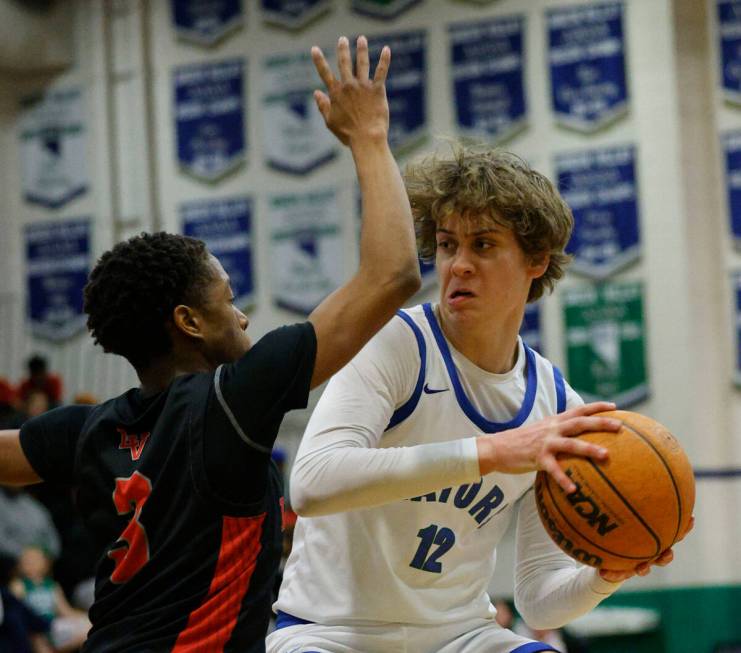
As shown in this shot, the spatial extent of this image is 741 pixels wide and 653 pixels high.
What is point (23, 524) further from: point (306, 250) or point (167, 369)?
point (167, 369)

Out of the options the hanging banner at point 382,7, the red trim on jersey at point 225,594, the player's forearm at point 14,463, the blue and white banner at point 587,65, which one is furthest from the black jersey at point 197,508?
the hanging banner at point 382,7

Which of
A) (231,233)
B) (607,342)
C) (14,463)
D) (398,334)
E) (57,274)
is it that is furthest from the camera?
(57,274)

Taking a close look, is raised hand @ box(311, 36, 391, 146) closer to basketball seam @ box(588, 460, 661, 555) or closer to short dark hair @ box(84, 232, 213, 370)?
short dark hair @ box(84, 232, 213, 370)

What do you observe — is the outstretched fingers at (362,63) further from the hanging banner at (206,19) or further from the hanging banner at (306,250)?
the hanging banner at (206,19)

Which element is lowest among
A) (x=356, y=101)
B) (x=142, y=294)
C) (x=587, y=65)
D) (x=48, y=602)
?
(x=48, y=602)

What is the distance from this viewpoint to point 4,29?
39.0 feet

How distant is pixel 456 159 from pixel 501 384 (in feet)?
2.12

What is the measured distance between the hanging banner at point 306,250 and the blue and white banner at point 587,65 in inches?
86.6

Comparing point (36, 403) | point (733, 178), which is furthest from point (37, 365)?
Answer: point (733, 178)

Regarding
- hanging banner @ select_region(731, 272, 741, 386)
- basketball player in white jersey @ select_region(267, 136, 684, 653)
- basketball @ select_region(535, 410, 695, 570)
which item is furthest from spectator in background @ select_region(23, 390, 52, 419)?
basketball @ select_region(535, 410, 695, 570)

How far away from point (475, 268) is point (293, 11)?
8484 millimetres

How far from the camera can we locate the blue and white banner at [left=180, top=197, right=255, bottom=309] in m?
11.3

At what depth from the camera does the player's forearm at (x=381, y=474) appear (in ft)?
9.37

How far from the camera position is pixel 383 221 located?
A: 109 inches
